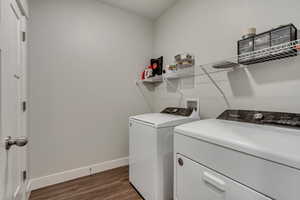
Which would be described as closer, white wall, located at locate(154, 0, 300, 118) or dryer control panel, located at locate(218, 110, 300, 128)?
dryer control panel, located at locate(218, 110, 300, 128)

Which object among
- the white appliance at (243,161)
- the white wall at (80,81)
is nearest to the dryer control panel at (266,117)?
the white appliance at (243,161)

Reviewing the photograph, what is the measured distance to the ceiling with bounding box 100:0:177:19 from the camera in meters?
2.19

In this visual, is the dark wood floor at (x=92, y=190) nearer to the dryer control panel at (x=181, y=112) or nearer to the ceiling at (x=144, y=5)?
the dryer control panel at (x=181, y=112)

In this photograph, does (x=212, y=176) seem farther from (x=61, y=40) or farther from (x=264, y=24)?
(x=61, y=40)

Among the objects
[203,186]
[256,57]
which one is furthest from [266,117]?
[203,186]

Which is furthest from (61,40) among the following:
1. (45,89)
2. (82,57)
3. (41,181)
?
(41,181)

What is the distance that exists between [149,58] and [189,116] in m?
1.53

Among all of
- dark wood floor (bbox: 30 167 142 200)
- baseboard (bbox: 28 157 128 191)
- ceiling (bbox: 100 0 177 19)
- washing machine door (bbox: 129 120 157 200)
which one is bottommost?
dark wood floor (bbox: 30 167 142 200)

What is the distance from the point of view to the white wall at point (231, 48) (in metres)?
1.08

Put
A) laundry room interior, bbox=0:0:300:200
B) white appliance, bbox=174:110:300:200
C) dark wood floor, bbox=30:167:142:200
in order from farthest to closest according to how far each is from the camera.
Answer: dark wood floor, bbox=30:167:142:200 < laundry room interior, bbox=0:0:300:200 < white appliance, bbox=174:110:300:200

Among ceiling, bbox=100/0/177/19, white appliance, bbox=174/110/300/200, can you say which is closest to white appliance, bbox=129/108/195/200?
white appliance, bbox=174/110/300/200

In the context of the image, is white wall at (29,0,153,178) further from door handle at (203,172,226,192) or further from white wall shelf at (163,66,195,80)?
door handle at (203,172,226,192)

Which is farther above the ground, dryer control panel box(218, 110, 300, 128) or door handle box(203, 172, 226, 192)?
dryer control panel box(218, 110, 300, 128)

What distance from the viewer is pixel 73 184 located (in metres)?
1.88
